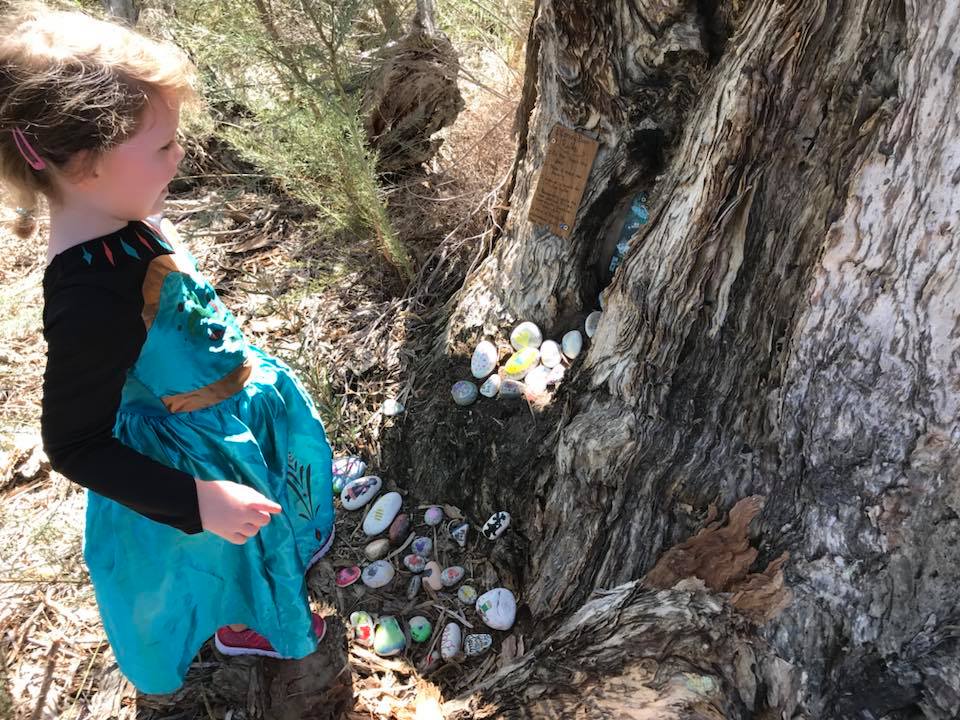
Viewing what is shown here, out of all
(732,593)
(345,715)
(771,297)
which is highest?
(771,297)

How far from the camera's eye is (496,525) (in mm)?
2051

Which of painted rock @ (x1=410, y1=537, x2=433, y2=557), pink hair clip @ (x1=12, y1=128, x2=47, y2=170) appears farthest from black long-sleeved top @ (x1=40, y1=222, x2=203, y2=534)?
painted rock @ (x1=410, y1=537, x2=433, y2=557)

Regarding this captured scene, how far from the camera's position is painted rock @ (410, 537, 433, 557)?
217cm

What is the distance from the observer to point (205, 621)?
1.58 metres

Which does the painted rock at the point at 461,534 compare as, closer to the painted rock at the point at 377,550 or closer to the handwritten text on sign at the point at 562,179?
the painted rock at the point at 377,550

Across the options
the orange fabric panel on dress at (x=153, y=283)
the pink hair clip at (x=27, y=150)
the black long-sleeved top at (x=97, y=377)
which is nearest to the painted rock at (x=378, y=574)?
the black long-sleeved top at (x=97, y=377)

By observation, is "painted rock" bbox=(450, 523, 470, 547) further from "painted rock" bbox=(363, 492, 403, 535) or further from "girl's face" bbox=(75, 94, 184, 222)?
"girl's face" bbox=(75, 94, 184, 222)

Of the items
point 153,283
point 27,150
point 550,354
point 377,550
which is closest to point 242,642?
point 377,550

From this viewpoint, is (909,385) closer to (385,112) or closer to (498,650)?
(498,650)

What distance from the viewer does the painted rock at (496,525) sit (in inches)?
80.6

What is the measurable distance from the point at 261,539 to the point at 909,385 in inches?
54.0

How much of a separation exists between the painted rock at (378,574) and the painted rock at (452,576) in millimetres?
166

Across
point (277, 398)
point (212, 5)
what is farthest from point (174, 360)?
point (212, 5)

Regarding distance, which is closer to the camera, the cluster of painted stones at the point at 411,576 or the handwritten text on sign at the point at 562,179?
the cluster of painted stones at the point at 411,576
